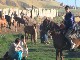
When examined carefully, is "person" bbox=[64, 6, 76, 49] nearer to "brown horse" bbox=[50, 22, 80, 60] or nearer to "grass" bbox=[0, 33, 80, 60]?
"brown horse" bbox=[50, 22, 80, 60]

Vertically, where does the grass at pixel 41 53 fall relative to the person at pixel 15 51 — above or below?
below

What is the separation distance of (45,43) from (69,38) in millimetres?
9740

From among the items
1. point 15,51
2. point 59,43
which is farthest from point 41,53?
point 15,51

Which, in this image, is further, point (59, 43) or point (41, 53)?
point (41, 53)

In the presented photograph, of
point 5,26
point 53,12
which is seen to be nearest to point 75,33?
point 5,26

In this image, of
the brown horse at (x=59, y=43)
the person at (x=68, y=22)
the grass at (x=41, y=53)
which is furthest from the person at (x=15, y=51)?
the grass at (x=41, y=53)

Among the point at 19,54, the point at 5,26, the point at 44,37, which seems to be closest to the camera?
the point at 19,54

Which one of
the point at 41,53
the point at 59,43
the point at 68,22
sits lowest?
the point at 41,53

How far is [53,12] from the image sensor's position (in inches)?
2712

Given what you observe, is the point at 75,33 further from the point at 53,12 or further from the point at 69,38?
the point at 53,12

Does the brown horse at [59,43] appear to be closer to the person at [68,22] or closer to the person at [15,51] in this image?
the person at [68,22]

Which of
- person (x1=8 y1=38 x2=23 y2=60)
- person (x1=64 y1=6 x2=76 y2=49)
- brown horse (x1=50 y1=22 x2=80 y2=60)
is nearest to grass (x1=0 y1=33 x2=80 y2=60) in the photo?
brown horse (x1=50 y1=22 x2=80 y2=60)

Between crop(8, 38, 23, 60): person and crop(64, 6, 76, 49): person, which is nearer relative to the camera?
crop(8, 38, 23, 60): person

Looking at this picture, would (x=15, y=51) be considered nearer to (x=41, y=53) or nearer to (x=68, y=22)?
(x=68, y=22)
